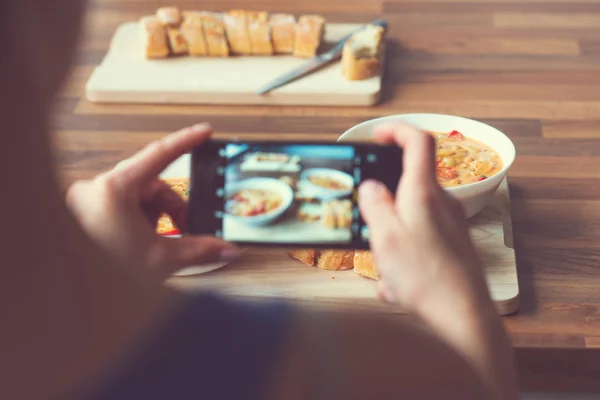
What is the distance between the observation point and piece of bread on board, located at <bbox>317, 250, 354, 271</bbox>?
125 cm

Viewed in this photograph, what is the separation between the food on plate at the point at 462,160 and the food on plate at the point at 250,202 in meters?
0.35

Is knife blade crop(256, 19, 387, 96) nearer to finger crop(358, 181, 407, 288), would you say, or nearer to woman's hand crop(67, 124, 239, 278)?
woman's hand crop(67, 124, 239, 278)

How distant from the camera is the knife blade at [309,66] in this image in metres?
1.70

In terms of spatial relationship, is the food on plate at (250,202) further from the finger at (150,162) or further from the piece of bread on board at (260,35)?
the piece of bread on board at (260,35)

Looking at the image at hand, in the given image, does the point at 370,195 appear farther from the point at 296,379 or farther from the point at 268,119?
the point at 268,119

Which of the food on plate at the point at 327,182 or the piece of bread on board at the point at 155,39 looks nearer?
the food on plate at the point at 327,182

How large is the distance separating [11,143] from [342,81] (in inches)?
51.6

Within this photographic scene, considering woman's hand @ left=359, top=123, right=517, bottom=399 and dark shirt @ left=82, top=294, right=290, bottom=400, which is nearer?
dark shirt @ left=82, top=294, right=290, bottom=400

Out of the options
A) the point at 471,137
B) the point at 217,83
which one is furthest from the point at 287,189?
the point at 217,83

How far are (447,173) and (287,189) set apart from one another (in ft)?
1.20

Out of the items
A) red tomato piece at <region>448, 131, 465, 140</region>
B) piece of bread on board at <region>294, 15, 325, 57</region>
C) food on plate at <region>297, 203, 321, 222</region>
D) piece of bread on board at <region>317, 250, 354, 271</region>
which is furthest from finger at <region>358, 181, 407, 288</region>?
piece of bread on board at <region>294, 15, 325, 57</region>

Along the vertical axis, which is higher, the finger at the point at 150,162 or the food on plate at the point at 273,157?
the finger at the point at 150,162

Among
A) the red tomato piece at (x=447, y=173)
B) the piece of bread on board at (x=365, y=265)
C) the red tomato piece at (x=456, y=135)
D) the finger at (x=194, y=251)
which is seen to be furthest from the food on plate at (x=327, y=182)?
the red tomato piece at (x=456, y=135)

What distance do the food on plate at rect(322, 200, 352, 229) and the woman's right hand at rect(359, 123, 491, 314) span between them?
3.5 inches
